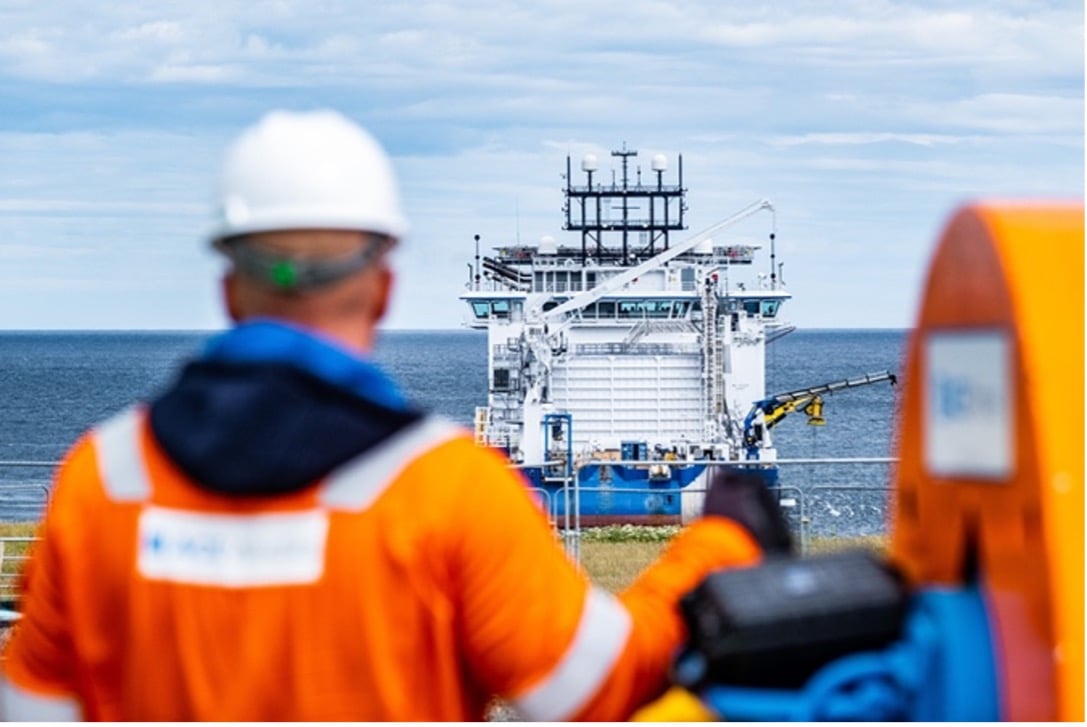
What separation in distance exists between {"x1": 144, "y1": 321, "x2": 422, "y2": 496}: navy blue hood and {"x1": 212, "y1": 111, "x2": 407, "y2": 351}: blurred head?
0.06 m

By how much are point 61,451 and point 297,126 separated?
74.5 m

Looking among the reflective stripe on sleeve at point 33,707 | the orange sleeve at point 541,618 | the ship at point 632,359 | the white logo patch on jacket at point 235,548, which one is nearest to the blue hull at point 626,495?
the ship at point 632,359

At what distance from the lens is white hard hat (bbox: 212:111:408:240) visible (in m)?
2.37

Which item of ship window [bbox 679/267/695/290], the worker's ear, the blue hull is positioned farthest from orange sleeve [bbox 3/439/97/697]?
ship window [bbox 679/267/695/290]

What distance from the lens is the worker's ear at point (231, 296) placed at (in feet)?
7.93

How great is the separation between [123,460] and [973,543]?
119 centimetres

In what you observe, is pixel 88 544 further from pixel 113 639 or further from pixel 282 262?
pixel 282 262

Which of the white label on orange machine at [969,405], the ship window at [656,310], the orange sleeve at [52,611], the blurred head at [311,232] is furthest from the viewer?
the ship window at [656,310]

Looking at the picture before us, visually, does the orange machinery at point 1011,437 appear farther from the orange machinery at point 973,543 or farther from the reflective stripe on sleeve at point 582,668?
the reflective stripe on sleeve at point 582,668

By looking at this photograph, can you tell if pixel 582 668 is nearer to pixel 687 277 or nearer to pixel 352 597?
pixel 352 597

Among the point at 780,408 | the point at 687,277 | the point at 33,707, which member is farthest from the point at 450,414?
the point at 33,707

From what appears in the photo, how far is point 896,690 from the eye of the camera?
2176 millimetres

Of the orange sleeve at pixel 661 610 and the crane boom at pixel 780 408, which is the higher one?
the orange sleeve at pixel 661 610

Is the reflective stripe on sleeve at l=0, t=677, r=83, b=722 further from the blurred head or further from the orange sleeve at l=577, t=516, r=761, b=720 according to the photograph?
the orange sleeve at l=577, t=516, r=761, b=720
